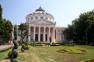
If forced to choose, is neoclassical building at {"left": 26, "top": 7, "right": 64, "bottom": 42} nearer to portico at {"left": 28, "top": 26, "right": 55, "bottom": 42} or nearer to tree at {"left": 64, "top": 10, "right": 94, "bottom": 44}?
portico at {"left": 28, "top": 26, "right": 55, "bottom": 42}

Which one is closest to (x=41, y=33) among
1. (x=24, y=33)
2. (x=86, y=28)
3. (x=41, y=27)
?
(x=41, y=27)

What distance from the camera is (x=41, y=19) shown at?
3797 inches

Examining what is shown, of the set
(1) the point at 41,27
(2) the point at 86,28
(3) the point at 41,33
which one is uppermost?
(1) the point at 41,27

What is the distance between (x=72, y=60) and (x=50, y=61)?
8.36 ft

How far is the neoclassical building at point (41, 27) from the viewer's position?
9675 cm

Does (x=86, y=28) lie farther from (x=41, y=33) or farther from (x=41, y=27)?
(x=41, y=33)

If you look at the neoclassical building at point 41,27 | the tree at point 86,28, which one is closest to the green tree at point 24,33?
the tree at point 86,28

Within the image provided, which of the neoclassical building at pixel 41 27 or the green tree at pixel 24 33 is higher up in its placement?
the neoclassical building at pixel 41 27

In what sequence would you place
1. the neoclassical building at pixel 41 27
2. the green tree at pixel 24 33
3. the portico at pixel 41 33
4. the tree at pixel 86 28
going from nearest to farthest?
→ the green tree at pixel 24 33, the tree at pixel 86 28, the neoclassical building at pixel 41 27, the portico at pixel 41 33

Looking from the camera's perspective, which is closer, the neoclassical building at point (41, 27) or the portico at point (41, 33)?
the neoclassical building at point (41, 27)

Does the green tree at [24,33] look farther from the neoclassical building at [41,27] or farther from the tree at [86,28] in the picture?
the neoclassical building at [41,27]

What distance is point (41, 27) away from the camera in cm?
9894

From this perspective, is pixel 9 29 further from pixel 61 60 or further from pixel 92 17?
pixel 61 60

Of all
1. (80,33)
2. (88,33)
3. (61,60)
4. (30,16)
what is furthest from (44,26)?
(61,60)
